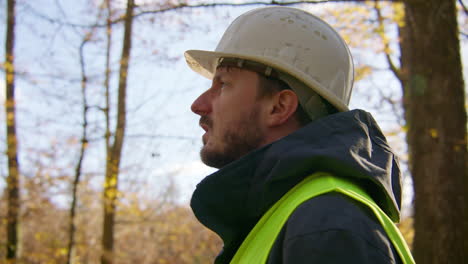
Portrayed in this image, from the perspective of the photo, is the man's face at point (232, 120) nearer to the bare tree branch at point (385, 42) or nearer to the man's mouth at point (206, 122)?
the man's mouth at point (206, 122)

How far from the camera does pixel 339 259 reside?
1.19 metres

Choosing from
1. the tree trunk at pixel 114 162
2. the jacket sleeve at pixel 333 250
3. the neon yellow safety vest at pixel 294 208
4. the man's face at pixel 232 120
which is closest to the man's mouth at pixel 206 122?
the man's face at pixel 232 120

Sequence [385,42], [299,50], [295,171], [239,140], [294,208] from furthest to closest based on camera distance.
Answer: [385,42], [299,50], [239,140], [295,171], [294,208]

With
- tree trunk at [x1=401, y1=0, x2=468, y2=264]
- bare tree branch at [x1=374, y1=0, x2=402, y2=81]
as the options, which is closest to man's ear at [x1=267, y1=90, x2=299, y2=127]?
tree trunk at [x1=401, y1=0, x2=468, y2=264]

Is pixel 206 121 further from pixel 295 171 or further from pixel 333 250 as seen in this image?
pixel 333 250

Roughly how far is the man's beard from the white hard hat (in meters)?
0.24

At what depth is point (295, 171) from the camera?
152cm

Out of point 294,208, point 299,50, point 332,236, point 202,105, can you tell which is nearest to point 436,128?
point 299,50

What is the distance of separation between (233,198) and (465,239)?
341 centimetres

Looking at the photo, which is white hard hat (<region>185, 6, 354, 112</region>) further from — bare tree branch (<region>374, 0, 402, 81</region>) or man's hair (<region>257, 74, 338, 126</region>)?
bare tree branch (<region>374, 0, 402, 81</region>)

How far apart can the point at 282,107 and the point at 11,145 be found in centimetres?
1110

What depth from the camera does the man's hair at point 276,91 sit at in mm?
2133

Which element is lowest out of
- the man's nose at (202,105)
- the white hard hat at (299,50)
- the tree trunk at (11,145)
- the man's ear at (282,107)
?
the tree trunk at (11,145)

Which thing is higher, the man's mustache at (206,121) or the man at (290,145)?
the man at (290,145)
